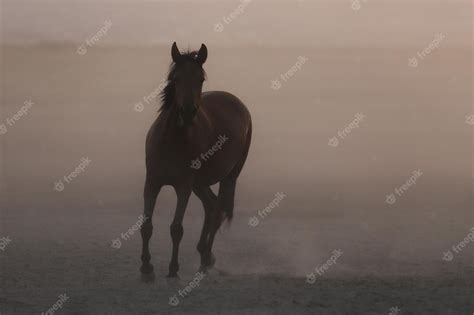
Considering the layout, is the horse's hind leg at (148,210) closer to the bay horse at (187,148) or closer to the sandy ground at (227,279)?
the bay horse at (187,148)

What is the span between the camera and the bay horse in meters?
13.1

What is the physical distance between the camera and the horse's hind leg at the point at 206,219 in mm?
15406

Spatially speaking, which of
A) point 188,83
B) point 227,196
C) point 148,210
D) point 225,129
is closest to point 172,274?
point 148,210

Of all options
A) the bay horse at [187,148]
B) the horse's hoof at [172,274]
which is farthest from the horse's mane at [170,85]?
the horse's hoof at [172,274]

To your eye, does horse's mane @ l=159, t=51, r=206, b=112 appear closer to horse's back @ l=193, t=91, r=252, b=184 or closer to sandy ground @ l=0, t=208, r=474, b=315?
horse's back @ l=193, t=91, r=252, b=184

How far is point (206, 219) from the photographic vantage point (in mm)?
15672

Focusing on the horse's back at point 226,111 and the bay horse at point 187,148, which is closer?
the bay horse at point 187,148

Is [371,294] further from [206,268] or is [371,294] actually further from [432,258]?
[432,258]

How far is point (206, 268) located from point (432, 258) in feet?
16.2

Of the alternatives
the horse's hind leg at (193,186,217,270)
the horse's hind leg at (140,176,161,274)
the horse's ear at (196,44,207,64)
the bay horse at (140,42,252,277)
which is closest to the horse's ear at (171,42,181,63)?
the bay horse at (140,42,252,277)

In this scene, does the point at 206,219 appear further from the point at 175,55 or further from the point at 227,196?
the point at 175,55

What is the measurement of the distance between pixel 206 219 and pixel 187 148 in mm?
2333

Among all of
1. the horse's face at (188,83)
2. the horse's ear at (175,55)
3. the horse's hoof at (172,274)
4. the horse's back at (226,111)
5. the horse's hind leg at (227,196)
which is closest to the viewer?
the horse's face at (188,83)

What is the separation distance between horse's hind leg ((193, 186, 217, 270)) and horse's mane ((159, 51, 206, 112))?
2.46 metres
